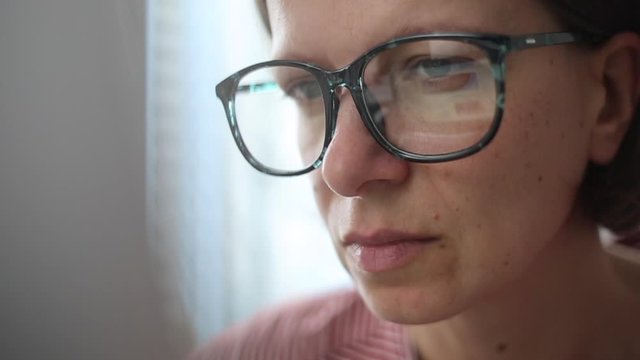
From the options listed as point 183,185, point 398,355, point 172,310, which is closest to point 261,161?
point 183,185

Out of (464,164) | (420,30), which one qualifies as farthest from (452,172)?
(420,30)

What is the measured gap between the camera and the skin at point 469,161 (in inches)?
21.2

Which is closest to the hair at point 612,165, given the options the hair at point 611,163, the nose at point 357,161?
the hair at point 611,163

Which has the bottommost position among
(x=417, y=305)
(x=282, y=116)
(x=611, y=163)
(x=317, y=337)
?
(x=317, y=337)

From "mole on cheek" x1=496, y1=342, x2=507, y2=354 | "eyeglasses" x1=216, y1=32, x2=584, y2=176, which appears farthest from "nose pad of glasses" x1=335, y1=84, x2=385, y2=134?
"mole on cheek" x1=496, y1=342, x2=507, y2=354

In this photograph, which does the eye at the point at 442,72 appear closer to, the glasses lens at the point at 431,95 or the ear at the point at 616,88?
the glasses lens at the point at 431,95

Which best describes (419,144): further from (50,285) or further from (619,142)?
(50,285)

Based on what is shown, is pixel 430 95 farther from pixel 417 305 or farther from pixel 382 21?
pixel 417 305

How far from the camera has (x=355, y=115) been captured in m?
0.56

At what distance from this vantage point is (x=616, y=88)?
598 millimetres

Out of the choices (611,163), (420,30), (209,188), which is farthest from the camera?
(209,188)

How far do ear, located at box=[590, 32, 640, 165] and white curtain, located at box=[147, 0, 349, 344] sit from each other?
40cm

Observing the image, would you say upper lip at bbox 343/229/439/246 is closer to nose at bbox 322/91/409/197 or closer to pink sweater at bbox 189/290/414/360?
nose at bbox 322/91/409/197

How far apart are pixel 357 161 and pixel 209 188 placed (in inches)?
13.1
